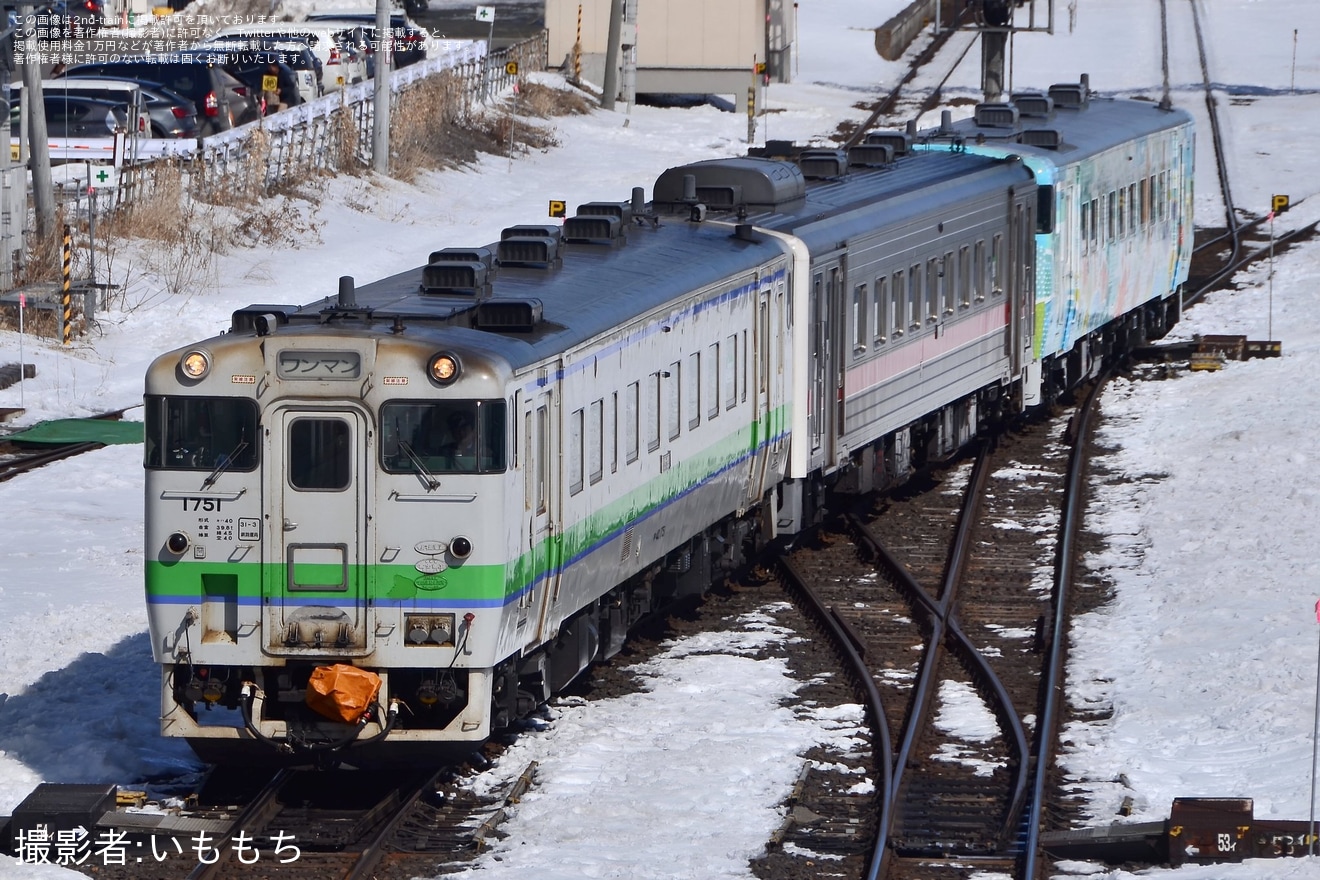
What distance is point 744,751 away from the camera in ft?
43.5

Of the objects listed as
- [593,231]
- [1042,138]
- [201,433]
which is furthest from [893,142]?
[201,433]

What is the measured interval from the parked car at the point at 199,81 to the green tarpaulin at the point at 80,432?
1560cm

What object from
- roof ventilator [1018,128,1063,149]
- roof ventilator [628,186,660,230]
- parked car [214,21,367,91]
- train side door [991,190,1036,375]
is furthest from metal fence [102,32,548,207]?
roof ventilator [628,186,660,230]

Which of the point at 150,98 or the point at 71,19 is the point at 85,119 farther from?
the point at 71,19

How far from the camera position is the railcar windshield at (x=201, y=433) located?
1163 centimetres

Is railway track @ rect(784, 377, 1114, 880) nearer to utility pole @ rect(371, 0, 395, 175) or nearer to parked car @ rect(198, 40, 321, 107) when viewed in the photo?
utility pole @ rect(371, 0, 395, 175)

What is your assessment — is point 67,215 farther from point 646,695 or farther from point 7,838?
point 7,838

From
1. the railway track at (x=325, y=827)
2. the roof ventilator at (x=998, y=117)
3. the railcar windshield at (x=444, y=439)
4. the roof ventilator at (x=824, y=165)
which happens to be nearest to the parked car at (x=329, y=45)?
the roof ventilator at (x=998, y=117)

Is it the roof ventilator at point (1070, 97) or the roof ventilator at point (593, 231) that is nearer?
the roof ventilator at point (593, 231)

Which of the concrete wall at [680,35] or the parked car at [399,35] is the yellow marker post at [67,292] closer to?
the parked car at [399,35]

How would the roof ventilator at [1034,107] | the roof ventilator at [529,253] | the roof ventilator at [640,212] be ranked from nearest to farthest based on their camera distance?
the roof ventilator at [529,253], the roof ventilator at [640,212], the roof ventilator at [1034,107]

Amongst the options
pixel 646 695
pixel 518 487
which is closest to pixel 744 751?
pixel 646 695

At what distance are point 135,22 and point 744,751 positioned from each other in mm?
45949

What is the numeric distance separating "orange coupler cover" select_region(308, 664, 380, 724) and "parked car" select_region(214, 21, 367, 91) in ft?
Answer: 125
